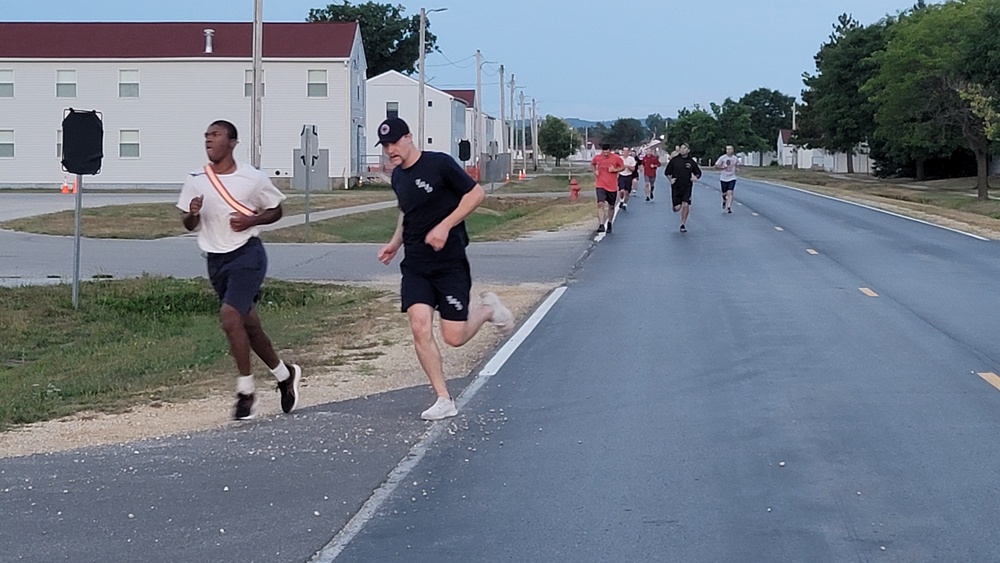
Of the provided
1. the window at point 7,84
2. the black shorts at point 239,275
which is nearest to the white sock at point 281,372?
the black shorts at point 239,275

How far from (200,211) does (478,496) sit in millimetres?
2873

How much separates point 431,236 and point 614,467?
189 cm

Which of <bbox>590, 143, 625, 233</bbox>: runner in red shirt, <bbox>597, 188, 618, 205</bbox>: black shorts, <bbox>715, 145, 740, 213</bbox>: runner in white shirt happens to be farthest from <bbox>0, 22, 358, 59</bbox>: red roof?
<bbox>597, 188, 618, 205</bbox>: black shorts

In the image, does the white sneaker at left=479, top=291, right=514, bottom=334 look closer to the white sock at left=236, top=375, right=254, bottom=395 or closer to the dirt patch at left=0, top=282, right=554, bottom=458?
the dirt patch at left=0, top=282, right=554, bottom=458

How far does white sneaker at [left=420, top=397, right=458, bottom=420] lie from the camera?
859 cm

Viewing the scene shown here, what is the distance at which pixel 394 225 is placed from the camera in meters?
35.2

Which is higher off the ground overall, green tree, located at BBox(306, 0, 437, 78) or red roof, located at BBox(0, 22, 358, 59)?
green tree, located at BBox(306, 0, 437, 78)

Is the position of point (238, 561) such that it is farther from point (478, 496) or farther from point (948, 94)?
point (948, 94)

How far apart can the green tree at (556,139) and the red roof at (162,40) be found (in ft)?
266

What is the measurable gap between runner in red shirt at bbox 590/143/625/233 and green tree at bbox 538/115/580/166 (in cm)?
11450

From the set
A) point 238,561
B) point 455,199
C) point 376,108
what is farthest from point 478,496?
point 376,108

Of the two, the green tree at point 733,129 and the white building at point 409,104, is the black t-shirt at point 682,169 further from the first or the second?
the green tree at point 733,129

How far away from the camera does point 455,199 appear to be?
8.44 metres

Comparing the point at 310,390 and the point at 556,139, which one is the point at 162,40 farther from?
the point at 556,139
